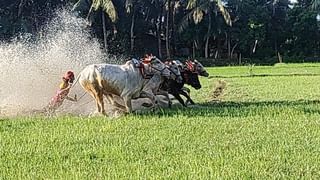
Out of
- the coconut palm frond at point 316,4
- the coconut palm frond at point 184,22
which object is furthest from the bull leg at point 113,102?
the coconut palm frond at point 316,4

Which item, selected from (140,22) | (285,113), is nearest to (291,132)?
(285,113)

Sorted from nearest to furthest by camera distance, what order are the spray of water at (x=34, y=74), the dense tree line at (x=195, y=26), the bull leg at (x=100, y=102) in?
1. the bull leg at (x=100, y=102)
2. the spray of water at (x=34, y=74)
3. the dense tree line at (x=195, y=26)

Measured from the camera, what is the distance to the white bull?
11102 millimetres

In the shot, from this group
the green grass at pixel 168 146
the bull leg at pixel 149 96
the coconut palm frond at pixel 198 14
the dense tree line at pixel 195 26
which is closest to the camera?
the green grass at pixel 168 146

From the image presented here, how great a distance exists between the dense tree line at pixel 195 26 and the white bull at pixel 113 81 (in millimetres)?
24366

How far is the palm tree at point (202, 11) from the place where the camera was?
38.7m

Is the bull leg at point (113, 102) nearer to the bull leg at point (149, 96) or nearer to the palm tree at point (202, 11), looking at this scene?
the bull leg at point (149, 96)

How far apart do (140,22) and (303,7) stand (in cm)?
1576

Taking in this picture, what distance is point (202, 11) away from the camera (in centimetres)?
4047

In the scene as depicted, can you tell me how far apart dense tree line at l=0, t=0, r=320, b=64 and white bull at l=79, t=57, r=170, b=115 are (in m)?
24.4

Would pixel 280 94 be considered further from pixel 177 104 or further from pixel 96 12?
pixel 96 12

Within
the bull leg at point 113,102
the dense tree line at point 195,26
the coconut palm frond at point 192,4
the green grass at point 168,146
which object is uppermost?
the coconut palm frond at point 192,4

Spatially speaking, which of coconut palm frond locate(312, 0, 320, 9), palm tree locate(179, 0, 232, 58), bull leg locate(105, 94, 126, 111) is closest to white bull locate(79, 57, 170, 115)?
bull leg locate(105, 94, 126, 111)

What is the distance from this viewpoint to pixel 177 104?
43.5 feet
